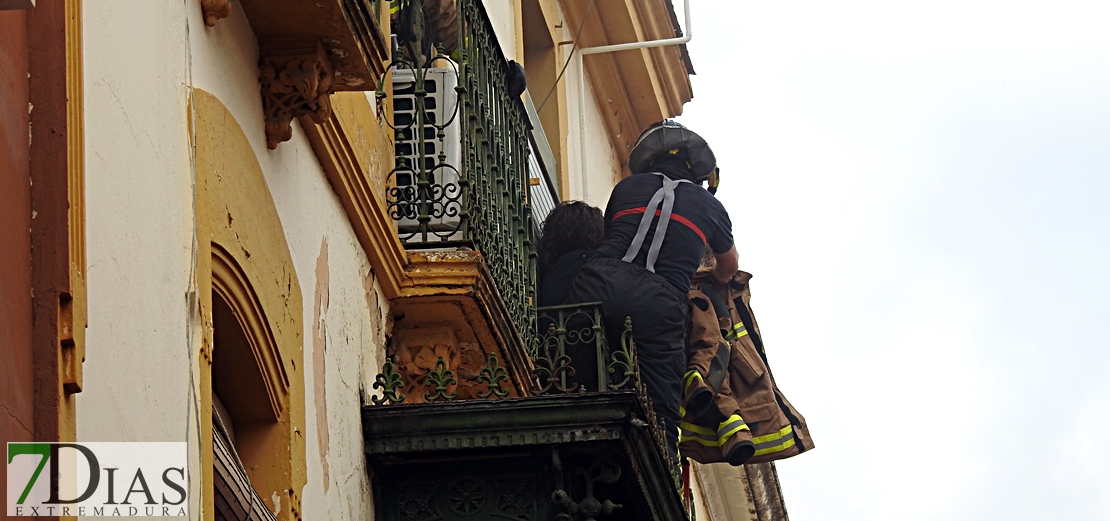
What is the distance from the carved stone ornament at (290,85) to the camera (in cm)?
641

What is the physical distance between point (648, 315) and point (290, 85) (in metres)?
4.04

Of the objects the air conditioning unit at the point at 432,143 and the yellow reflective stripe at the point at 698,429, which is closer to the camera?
the air conditioning unit at the point at 432,143

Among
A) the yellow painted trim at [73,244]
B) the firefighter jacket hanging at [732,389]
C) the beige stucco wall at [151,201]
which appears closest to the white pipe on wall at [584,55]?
the firefighter jacket hanging at [732,389]

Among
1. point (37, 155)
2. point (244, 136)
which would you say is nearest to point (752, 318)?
point (244, 136)

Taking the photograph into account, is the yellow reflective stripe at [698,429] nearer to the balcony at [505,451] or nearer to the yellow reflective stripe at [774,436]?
the yellow reflective stripe at [774,436]

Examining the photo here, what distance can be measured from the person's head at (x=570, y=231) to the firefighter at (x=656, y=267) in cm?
8

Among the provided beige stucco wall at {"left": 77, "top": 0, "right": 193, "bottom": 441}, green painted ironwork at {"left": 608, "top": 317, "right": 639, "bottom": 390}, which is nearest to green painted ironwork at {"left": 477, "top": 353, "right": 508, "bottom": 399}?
green painted ironwork at {"left": 608, "top": 317, "right": 639, "bottom": 390}

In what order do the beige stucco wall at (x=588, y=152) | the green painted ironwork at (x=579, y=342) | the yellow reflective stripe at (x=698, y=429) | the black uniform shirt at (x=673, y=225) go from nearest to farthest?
the green painted ironwork at (x=579, y=342) < the black uniform shirt at (x=673, y=225) < the yellow reflective stripe at (x=698, y=429) < the beige stucco wall at (x=588, y=152)

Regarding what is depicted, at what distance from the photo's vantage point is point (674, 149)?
11461 mm

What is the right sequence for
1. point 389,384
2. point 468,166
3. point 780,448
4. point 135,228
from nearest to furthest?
point 135,228
point 389,384
point 468,166
point 780,448

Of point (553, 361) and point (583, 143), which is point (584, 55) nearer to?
point (583, 143)

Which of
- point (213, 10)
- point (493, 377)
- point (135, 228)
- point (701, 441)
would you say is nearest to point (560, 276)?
point (701, 441)

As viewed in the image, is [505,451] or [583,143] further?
[583,143]

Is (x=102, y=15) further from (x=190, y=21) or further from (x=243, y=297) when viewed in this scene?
(x=243, y=297)
